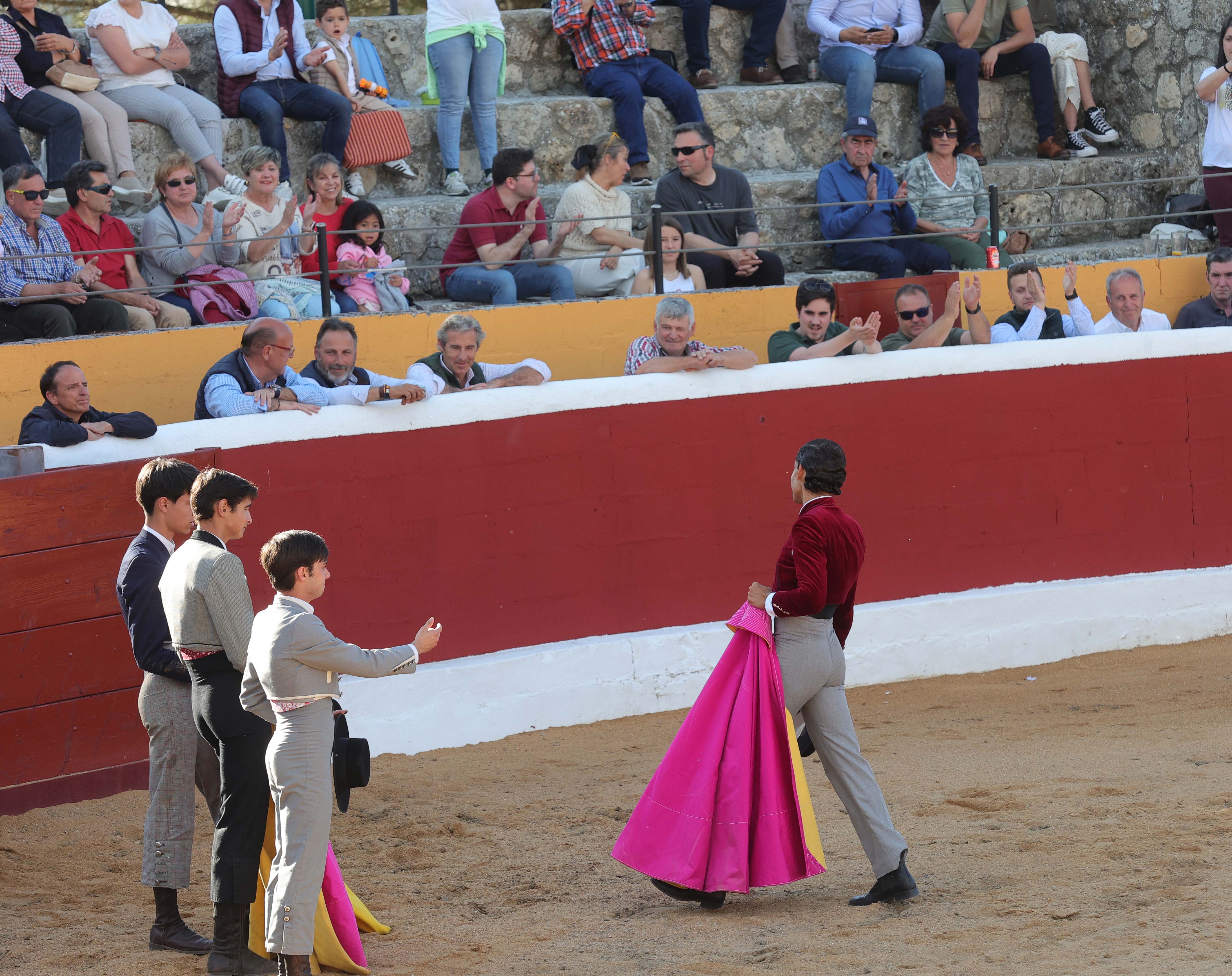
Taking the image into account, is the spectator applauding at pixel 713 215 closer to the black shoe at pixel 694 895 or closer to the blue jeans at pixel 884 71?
the blue jeans at pixel 884 71

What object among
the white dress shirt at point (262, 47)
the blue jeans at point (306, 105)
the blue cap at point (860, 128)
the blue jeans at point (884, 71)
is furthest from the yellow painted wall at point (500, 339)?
the white dress shirt at point (262, 47)

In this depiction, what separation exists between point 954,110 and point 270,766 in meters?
6.79

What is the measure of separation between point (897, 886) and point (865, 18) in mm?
7821

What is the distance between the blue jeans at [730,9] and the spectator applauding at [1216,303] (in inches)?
156

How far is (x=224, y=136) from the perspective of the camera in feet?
28.6

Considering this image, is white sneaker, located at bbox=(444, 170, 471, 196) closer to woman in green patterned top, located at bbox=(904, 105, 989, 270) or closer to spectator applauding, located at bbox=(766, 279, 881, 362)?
woman in green patterned top, located at bbox=(904, 105, 989, 270)

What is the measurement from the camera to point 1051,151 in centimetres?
1096

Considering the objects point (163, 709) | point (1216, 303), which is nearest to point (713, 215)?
point (1216, 303)

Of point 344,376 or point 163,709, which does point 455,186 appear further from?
point 163,709

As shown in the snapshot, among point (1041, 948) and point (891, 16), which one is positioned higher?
point (891, 16)

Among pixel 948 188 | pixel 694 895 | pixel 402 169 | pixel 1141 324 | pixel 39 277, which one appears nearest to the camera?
pixel 694 895

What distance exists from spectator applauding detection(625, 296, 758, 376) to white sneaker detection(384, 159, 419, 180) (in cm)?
304

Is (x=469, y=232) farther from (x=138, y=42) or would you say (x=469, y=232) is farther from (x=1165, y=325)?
(x=1165, y=325)

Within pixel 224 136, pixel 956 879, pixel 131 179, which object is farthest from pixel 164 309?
pixel 956 879
